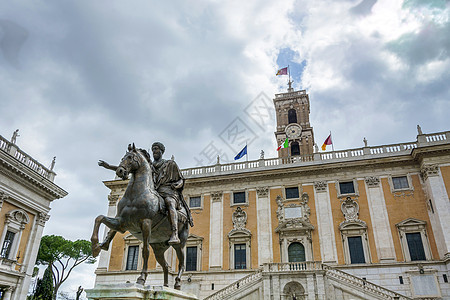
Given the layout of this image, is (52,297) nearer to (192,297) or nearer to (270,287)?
(270,287)

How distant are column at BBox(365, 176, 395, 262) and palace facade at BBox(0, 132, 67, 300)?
22904 mm

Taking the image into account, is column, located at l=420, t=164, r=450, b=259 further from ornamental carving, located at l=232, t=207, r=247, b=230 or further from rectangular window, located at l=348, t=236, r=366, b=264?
ornamental carving, located at l=232, t=207, r=247, b=230

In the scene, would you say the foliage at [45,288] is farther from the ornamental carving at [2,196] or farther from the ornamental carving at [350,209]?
the ornamental carving at [350,209]

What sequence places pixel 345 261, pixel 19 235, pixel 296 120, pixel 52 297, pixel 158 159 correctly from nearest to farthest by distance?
pixel 158 159
pixel 19 235
pixel 345 261
pixel 52 297
pixel 296 120

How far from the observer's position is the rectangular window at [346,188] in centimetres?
2558

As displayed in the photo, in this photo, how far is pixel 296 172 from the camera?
26.8 metres

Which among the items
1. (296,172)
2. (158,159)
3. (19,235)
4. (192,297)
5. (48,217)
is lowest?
(192,297)

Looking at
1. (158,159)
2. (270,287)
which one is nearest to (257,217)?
(270,287)

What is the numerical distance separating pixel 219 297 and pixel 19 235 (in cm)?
1322

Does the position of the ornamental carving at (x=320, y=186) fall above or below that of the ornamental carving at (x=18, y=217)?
above

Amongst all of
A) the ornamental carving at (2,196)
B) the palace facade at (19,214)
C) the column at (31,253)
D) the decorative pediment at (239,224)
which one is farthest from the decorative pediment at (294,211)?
the ornamental carving at (2,196)

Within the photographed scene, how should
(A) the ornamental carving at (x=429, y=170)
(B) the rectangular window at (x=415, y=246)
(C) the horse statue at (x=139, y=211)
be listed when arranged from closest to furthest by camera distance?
(C) the horse statue at (x=139, y=211) → (B) the rectangular window at (x=415, y=246) → (A) the ornamental carving at (x=429, y=170)

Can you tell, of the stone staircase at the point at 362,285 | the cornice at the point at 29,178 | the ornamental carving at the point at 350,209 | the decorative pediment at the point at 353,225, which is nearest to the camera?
the stone staircase at the point at 362,285

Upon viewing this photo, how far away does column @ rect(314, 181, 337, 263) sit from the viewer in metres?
23.8
